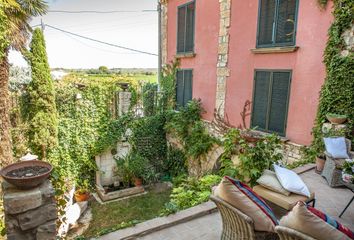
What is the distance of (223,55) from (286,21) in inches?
76.1

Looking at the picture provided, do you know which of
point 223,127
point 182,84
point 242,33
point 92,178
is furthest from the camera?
point 182,84

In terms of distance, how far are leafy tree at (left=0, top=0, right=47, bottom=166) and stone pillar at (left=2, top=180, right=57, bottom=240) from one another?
4.39 metres

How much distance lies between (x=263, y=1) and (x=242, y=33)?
2.82 feet

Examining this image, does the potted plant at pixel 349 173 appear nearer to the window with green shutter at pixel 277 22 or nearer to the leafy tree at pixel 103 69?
the window with green shutter at pixel 277 22

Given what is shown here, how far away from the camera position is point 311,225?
1.55m

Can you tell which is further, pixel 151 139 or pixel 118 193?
pixel 151 139

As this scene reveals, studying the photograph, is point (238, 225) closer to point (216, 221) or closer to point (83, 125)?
point (216, 221)

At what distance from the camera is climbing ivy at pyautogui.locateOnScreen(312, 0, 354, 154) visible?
167 inches

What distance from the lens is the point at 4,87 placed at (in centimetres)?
565

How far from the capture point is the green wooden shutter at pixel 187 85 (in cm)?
824

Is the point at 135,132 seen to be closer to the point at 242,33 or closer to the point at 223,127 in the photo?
the point at 223,127

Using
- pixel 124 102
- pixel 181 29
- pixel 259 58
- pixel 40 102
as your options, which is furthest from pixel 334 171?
pixel 40 102

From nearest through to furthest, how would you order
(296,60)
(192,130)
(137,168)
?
(296,60)
(192,130)
(137,168)

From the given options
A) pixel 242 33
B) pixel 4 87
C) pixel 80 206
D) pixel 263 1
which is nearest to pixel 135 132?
pixel 80 206
